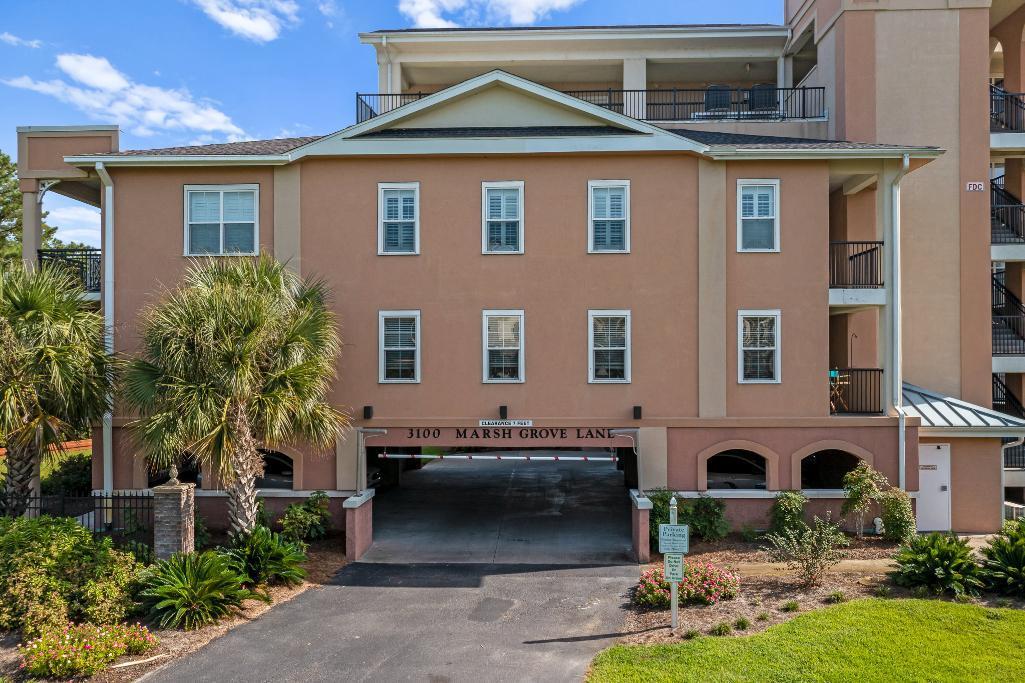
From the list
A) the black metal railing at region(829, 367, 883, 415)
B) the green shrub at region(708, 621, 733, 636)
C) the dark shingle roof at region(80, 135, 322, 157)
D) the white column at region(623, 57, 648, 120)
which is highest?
the white column at region(623, 57, 648, 120)

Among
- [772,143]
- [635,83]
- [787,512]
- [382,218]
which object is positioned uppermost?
[635,83]

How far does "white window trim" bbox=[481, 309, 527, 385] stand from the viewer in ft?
51.4

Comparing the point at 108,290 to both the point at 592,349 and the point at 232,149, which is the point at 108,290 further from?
the point at 592,349

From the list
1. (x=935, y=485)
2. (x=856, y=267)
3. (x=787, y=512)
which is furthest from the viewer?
(x=856, y=267)

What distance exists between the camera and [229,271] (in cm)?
1304

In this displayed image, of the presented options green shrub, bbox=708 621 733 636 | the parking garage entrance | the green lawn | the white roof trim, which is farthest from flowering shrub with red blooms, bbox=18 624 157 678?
the white roof trim

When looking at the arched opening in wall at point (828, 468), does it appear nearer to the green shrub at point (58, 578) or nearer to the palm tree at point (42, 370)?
the green shrub at point (58, 578)

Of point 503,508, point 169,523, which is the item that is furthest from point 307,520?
point 503,508

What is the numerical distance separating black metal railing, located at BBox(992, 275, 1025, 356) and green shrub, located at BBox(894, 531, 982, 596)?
31.6ft

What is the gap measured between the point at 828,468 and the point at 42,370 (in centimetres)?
1905

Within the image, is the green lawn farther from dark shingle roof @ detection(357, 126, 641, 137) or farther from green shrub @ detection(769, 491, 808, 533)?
dark shingle roof @ detection(357, 126, 641, 137)

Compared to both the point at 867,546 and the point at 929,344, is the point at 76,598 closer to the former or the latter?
the point at 867,546

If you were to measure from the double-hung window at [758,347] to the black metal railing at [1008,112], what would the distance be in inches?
408

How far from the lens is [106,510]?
1510 centimetres
